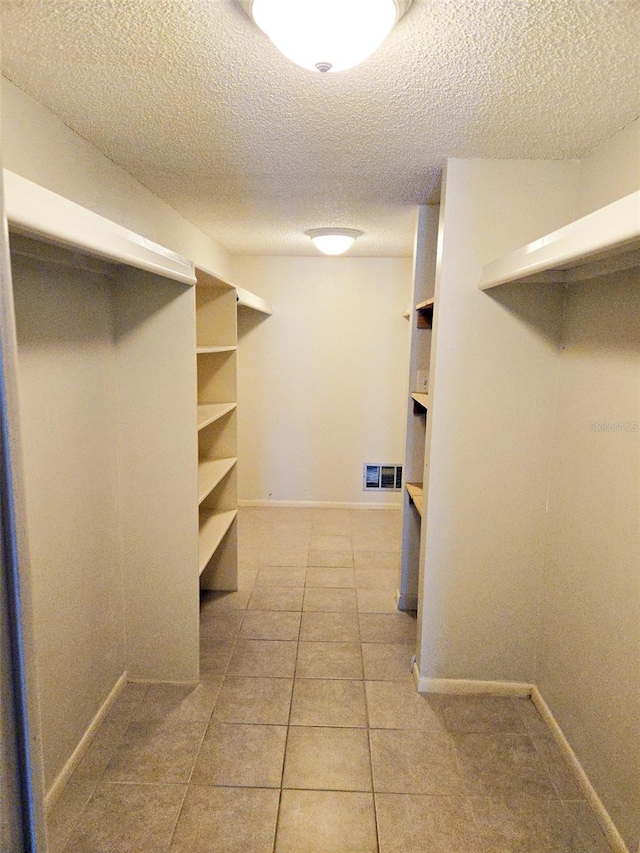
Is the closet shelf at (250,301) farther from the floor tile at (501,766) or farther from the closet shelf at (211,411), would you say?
the floor tile at (501,766)

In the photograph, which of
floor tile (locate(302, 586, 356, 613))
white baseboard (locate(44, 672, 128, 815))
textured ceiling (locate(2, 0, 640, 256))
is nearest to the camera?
textured ceiling (locate(2, 0, 640, 256))

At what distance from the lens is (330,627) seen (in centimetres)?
282

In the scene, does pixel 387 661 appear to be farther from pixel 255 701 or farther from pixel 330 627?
pixel 255 701

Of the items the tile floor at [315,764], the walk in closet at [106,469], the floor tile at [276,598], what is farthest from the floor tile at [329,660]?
the walk in closet at [106,469]

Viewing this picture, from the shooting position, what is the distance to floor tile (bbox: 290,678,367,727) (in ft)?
6.97

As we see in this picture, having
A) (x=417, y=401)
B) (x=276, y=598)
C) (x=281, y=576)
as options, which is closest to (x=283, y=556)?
(x=281, y=576)

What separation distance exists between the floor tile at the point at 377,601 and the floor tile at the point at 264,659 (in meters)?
0.57

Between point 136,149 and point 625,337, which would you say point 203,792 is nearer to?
point 625,337

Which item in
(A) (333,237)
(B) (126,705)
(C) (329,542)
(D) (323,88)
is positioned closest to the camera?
(D) (323,88)

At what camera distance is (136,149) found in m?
1.91

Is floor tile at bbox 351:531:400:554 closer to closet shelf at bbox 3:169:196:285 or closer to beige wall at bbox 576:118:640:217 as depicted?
beige wall at bbox 576:118:640:217

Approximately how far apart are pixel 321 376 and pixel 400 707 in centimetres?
301

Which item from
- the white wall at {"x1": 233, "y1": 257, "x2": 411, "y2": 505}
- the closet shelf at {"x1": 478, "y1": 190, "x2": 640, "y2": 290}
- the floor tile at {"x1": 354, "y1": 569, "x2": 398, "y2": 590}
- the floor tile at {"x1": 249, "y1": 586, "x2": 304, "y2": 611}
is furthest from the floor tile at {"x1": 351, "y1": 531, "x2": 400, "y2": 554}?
the closet shelf at {"x1": 478, "y1": 190, "x2": 640, "y2": 290}

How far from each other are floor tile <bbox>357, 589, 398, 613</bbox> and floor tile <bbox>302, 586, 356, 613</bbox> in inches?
2.0
